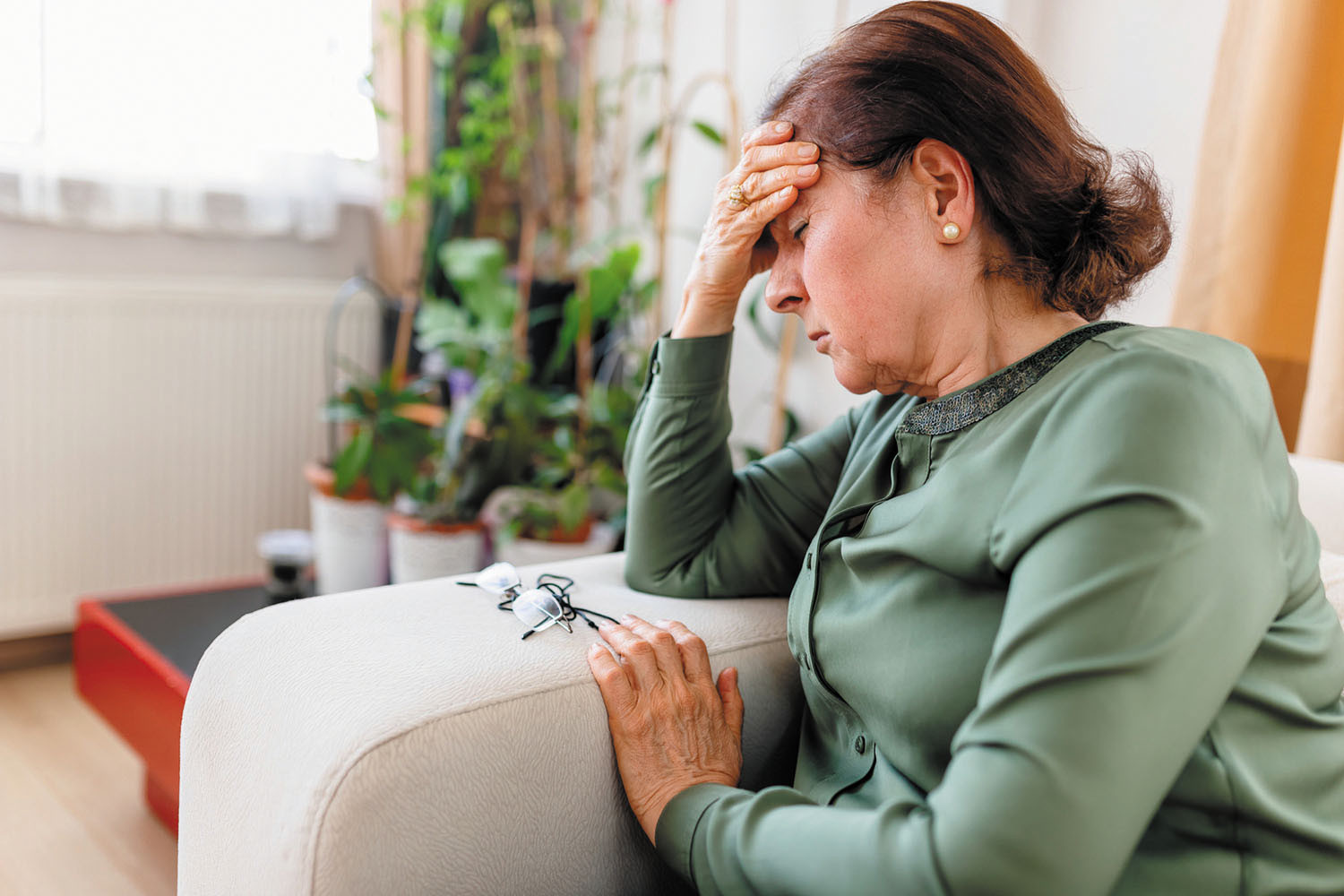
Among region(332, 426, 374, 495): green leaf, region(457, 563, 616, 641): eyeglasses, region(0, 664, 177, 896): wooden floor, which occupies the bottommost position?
region(0, 664, 177, 896): wooden floor

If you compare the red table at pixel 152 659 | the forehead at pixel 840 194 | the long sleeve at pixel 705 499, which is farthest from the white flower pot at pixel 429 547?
the forehead at pixel 840 194

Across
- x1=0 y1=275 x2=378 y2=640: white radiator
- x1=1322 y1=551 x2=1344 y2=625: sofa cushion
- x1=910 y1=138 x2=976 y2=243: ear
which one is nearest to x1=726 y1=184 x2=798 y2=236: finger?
x1=910 y1=138 x2=976 y2=243: ear

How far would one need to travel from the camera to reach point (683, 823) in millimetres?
793

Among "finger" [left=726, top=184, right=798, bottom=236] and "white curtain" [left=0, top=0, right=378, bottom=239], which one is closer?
"finger" [left=726, top=184, right=798, bottom=236]

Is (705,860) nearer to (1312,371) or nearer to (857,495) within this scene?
(857,495)

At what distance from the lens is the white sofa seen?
730 mm

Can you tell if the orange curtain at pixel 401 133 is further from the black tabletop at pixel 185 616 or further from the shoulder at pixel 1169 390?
the shoulder at pixel 1169 390

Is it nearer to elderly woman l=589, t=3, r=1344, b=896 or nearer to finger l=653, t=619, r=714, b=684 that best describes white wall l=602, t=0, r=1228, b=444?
elderly woman l=589, t=3, r=1344, b=896

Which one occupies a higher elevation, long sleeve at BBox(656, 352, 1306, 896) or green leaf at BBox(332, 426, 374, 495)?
long sleeve at BBox(656, 352, 1306, 896)

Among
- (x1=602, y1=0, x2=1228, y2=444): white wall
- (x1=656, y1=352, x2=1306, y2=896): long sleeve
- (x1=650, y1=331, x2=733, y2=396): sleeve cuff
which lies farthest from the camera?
(x1=602, y1=0, x2=1228, y2=444): white wall

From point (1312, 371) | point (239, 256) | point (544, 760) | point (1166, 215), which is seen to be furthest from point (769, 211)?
point (239, 256)

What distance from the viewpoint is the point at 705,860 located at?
767 millimetres

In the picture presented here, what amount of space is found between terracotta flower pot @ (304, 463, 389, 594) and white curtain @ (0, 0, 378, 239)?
0.74 metres

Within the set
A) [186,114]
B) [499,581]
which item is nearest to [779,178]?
[499,581]
